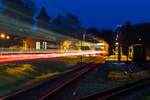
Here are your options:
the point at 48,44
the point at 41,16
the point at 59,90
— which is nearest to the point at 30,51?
the point at 48,44

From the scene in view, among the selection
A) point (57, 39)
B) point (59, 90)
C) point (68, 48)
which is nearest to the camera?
point (59, 90)

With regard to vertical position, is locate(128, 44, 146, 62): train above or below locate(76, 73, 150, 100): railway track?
above

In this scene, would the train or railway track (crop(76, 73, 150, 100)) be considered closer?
railway track (crop(76, 73, 150, 100))

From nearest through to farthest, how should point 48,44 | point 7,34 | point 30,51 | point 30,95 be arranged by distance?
point 30,95 < point 7,34 < point 30,51 < point 48,44

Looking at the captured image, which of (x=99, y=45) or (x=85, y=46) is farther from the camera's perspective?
(x=99, y=45)

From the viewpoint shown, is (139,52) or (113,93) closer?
(113,93)

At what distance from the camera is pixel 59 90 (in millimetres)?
7855

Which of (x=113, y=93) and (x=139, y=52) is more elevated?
(x=139, y=52)

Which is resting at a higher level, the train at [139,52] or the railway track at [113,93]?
the train at [139,52]

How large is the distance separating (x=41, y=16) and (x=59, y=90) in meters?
41.5

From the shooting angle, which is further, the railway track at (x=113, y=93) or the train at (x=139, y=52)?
the train at (x=139, y=52)

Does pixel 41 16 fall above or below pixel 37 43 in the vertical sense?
above

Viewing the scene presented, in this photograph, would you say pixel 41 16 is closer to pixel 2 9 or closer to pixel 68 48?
pixel 68 48

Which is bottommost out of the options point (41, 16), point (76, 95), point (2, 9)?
point (76, 95)
